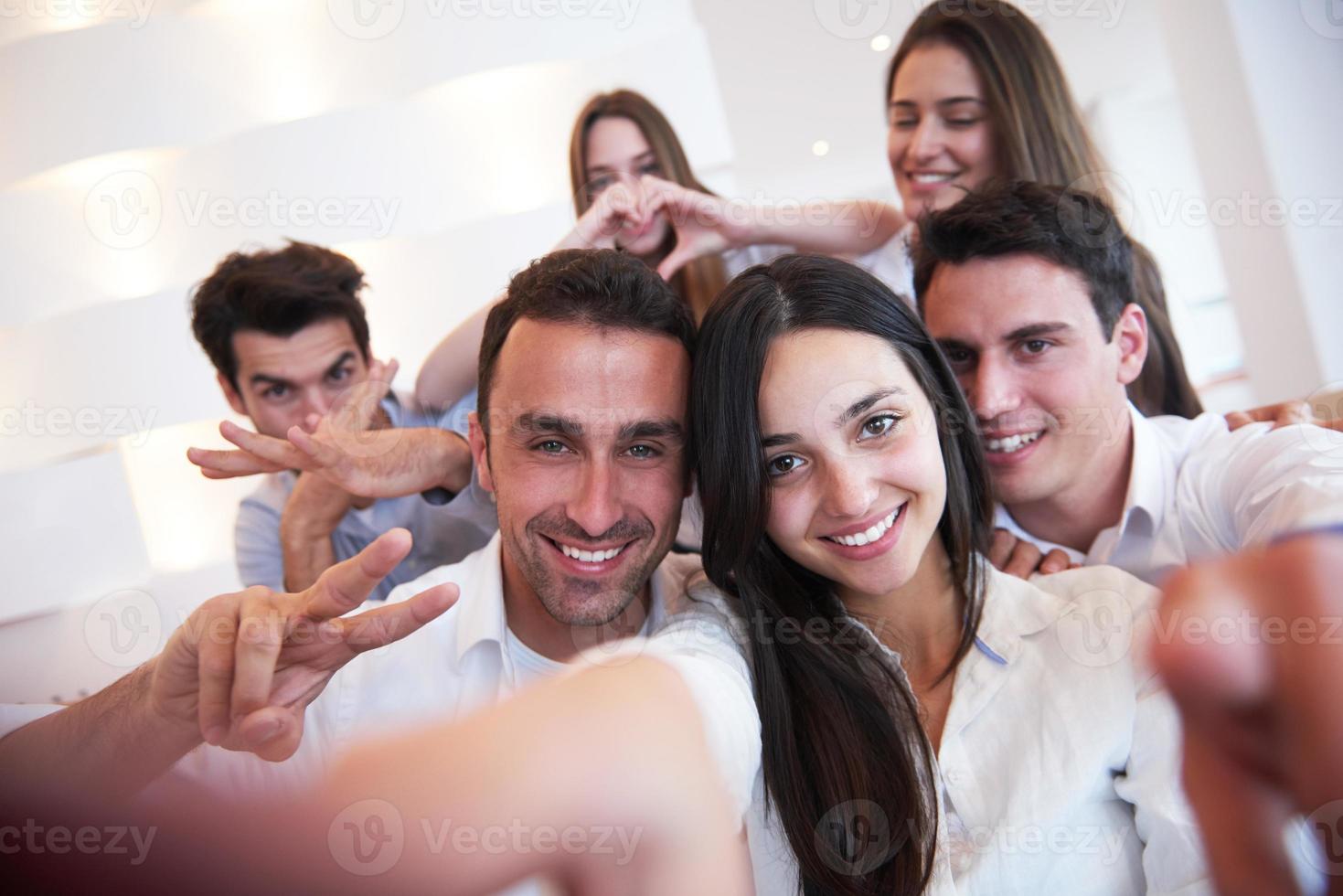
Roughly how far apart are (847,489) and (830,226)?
3.79 feet

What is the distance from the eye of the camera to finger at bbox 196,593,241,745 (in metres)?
1.00

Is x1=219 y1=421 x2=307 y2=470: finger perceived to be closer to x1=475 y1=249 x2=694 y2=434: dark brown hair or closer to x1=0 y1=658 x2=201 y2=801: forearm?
x1=475 y1=249 x2=694 y2=434: dark brown hair

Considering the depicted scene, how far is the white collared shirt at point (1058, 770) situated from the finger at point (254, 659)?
0.42m

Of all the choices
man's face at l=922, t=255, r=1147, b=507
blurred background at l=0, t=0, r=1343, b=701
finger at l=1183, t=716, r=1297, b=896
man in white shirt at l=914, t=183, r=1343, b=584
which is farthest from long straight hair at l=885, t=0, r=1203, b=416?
finger at l=1183, t=716, r=1297, b=896

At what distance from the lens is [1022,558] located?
164 cm

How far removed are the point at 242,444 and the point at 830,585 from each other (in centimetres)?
99

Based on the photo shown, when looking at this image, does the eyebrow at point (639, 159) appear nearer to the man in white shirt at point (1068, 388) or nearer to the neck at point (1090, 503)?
the man in white shirt at point (1068, 388)

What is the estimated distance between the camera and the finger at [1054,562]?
160 centimetres

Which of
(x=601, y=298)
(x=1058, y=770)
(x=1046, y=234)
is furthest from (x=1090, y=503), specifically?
(x=601, y=298)

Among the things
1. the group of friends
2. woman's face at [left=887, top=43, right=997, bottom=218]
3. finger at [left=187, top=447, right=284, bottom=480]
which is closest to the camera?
the group of friends

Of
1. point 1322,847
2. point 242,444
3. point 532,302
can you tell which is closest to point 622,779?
point 1322,847

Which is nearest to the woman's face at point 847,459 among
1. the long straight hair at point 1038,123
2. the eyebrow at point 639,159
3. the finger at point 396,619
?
the finger at point 396,619

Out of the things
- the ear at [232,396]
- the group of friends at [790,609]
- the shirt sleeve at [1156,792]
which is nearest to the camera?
the group of friends at [790,609]

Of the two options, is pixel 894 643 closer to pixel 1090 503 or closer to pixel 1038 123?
pixel 1090 503
